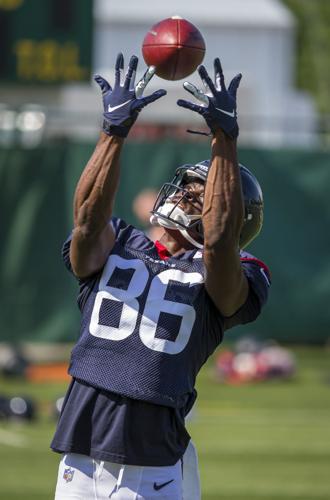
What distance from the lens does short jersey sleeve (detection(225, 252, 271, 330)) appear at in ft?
16.1

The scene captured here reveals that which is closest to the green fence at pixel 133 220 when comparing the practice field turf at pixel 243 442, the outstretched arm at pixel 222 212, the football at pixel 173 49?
the practice field turf at pixel 243 442

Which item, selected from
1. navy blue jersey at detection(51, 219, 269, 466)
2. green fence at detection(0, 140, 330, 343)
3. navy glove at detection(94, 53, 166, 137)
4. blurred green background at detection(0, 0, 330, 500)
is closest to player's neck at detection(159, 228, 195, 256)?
navy blue jersey at detection(51, 219, 269, 466)

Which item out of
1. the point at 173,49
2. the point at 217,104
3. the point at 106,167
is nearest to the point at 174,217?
the point at 106,167

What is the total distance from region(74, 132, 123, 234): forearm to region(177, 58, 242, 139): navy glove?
309 millimetres

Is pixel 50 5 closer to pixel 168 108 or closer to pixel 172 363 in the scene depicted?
pixel 168 108

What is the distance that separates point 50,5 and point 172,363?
423 inches

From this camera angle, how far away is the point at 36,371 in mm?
14844

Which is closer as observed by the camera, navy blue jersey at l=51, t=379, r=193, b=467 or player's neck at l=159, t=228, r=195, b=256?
navy blue jersey at l=51, t=379, r=193, b=467

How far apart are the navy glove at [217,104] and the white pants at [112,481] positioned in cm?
128

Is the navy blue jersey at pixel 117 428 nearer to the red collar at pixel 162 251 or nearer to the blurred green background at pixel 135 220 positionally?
the red collar at pixel 162 251

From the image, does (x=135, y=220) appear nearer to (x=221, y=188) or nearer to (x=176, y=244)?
(x=176, y=244)

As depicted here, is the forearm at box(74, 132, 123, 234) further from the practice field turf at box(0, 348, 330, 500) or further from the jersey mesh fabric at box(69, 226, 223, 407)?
the practice field turf at box(0, 348, 330, 500)

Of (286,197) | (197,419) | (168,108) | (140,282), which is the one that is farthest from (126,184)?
(140,282)

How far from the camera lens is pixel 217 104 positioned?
15.2 feet
